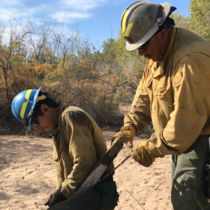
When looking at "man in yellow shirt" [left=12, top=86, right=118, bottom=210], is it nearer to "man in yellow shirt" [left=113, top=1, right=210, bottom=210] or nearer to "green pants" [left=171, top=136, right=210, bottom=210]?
"man in yellow shirt" [left=113, top=1, right=210, bottom=210]

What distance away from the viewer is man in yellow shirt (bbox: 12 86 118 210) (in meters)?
2.29

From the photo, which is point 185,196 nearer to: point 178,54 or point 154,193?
point 178,54

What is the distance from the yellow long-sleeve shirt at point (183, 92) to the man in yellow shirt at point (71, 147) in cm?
58

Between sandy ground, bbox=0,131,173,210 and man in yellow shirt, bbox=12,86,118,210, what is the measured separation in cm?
127

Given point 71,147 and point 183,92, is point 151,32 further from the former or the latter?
point 71,147

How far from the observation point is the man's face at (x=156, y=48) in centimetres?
212

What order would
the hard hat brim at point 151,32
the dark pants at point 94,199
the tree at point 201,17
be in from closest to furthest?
the hard hat brim at point 151,32 < the dark pants at point 94,199 < the tree at point 201,17

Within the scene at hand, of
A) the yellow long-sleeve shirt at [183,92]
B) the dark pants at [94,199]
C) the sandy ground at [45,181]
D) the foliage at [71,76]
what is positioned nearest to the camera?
the yellow long-sleeve shirt at [183,92]

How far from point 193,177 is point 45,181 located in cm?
Result: 392

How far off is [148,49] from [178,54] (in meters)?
0.25

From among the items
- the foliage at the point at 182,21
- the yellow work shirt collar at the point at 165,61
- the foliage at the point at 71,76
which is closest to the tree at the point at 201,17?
the foliage at the point at 182,21

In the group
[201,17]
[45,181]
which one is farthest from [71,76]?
[201,17]

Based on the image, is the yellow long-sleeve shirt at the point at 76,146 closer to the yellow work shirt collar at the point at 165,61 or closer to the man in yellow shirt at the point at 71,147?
the man in yellow shirt at the point at 71,147

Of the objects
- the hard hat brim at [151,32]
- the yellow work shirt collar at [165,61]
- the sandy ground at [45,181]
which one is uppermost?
the hard hat brim at [151,32]
